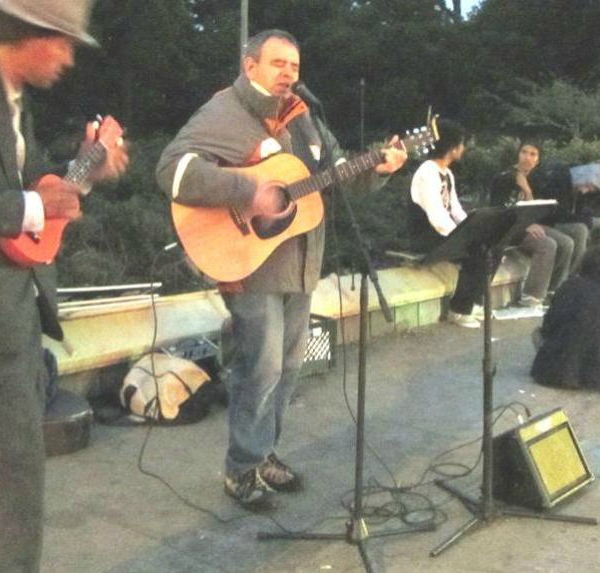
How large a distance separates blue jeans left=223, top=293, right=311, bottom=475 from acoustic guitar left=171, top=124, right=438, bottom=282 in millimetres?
140

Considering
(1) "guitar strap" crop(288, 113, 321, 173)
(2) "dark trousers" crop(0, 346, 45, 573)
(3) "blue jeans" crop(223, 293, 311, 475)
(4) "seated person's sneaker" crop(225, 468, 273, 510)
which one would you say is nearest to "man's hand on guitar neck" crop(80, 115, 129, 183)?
(2) "dark trousers" crop(0, 346, 45, 573)

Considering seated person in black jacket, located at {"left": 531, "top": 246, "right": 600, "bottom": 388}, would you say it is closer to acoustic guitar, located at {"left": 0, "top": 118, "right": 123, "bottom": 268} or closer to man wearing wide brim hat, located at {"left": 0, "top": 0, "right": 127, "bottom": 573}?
acoustic guitar, located at {"left": 0, "top": 118, "right": 123, "bottom": 268}

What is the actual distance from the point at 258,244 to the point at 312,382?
2.14m

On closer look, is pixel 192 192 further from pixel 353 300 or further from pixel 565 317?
pixel 353 300

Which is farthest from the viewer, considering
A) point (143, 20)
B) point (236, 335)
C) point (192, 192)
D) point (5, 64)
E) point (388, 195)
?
point (143, 20)

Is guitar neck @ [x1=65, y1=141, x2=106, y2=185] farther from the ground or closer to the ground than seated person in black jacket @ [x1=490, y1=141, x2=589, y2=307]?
farther from the ground

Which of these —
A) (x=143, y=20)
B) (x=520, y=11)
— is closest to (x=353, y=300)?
(x=143, y=20)

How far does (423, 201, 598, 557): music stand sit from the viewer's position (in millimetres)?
4035

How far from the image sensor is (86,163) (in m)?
2.84

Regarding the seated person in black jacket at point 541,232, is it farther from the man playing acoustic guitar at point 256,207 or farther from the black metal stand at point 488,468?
the man playing acoustic guitar at point 256,207

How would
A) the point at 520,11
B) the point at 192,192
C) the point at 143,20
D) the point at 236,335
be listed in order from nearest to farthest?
the point at 192,192 → the point at 236,335 → the point at 143,20 → the point at 520,11

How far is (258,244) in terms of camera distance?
3955 millimetres

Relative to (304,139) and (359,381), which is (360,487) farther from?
(304,139)

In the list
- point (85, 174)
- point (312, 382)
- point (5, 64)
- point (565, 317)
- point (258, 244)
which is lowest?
point (312, 382)
